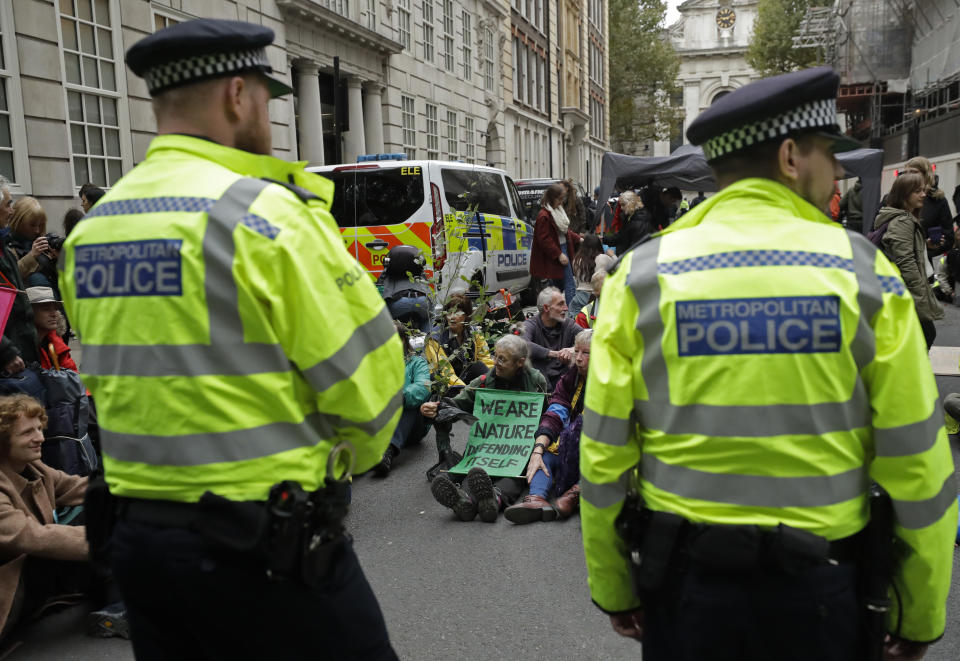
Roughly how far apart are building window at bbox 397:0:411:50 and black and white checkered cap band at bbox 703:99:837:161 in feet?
66.6

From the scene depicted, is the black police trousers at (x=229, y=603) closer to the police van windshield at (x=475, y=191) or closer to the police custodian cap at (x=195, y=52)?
the police custodian cap at (x=195, y=52)

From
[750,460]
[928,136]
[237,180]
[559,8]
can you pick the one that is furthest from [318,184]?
[559,8]

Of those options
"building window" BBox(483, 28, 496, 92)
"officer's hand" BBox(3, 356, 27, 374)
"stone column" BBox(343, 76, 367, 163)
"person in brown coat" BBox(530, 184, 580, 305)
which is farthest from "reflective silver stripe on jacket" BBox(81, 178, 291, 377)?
"building window" BBox(483, 28, 496, 92)

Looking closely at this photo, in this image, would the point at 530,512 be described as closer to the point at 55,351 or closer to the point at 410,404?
the point at 410,404

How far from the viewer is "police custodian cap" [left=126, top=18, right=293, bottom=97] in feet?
6.10

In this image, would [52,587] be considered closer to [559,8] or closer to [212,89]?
[212,89]

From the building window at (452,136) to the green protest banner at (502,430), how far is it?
64.1ft

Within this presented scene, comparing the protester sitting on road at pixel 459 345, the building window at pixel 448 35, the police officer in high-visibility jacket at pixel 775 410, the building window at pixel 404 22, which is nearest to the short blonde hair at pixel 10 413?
the police officer in high-visibility jacket at pixel 775 410

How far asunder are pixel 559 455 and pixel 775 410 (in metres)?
4.09

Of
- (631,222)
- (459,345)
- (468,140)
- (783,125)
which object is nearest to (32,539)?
(783,125)

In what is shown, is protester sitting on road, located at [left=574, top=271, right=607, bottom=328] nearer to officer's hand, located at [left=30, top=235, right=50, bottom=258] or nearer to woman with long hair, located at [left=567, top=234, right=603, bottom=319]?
woman with long hair, located at [left=567, top=234, right=603, bottom=319]

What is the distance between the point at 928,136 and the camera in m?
23.5

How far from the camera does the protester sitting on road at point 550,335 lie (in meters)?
6.90

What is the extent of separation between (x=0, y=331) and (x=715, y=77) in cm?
8429
